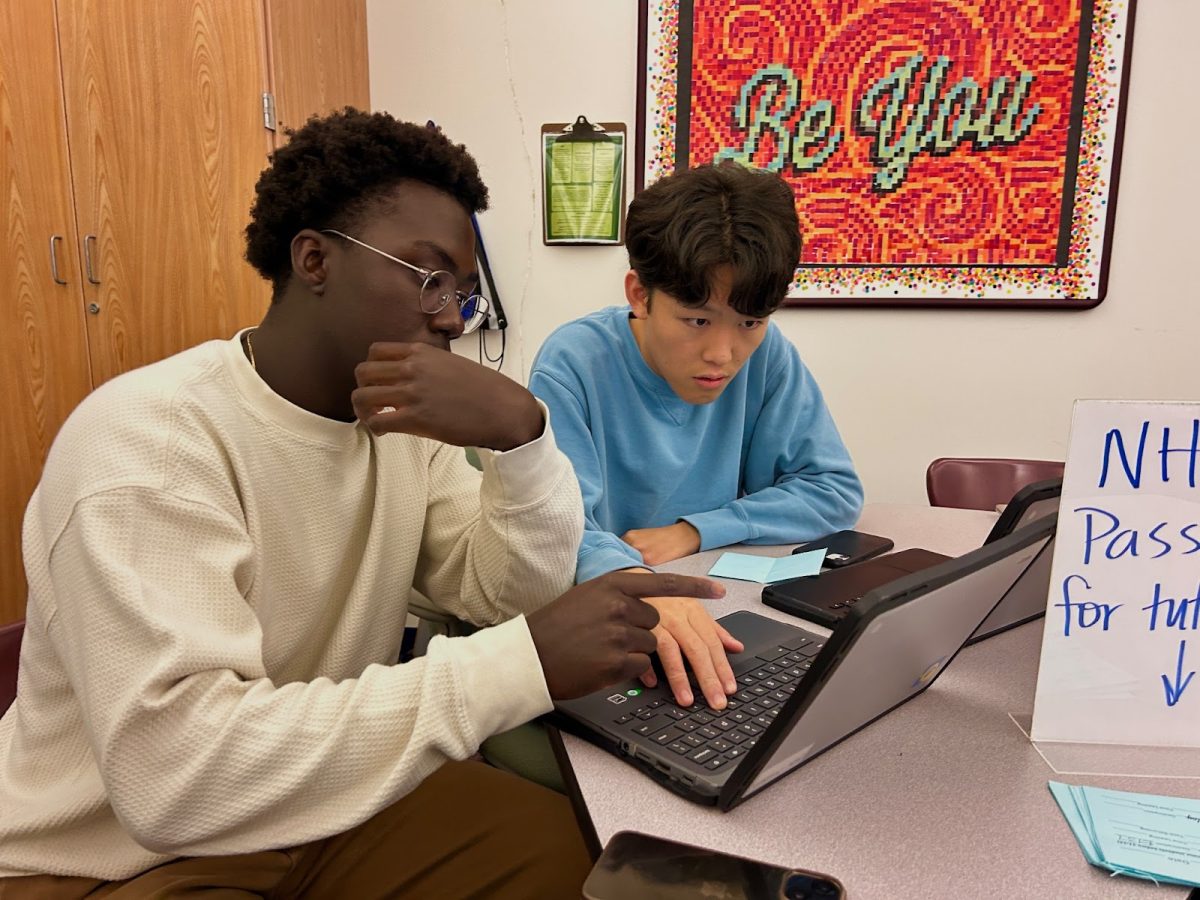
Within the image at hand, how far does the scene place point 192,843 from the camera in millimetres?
649

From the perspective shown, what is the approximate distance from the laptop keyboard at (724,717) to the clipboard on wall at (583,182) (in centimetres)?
190

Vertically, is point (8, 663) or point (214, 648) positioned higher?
point (214, 648)

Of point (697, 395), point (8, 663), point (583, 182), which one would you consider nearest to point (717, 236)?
point (697, 395)

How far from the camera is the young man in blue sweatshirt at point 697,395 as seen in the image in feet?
4.12

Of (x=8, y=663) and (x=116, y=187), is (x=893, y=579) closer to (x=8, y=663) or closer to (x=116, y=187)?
(x=8, y=663)

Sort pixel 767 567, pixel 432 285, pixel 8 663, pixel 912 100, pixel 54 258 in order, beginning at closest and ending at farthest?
pixel 432 285 → pixel 8 663 → pixel 767 567 → pixel 54 258 → pixel 912 100

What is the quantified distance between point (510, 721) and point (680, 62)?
222 centimetres

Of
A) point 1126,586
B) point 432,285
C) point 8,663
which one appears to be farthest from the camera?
point 8,663

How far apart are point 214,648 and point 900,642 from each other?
1.76 feet

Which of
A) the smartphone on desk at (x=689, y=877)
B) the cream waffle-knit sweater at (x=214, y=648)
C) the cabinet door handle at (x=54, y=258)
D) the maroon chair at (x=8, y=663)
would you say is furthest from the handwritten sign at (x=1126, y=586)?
the cabinet door handle at (x=54, y=258)

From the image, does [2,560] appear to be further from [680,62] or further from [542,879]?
[680,62]

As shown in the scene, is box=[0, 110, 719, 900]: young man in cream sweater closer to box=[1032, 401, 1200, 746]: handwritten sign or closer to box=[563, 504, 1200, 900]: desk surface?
box=[563, 504, 1200, 900]: desk surface

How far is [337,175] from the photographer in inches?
34.4

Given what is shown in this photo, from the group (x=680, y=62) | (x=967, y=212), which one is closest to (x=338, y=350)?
(x=680, y=62)
